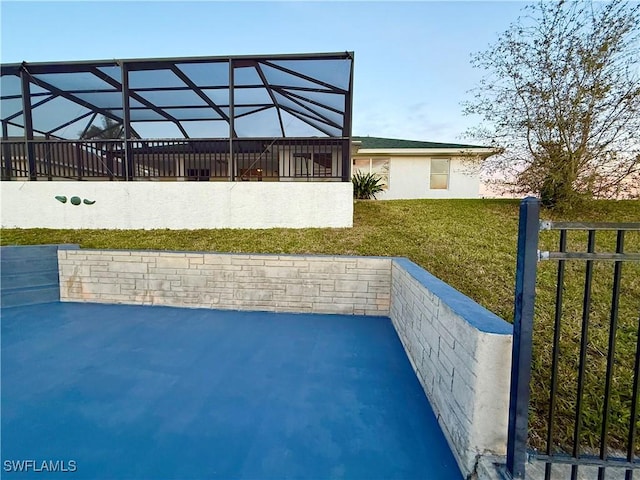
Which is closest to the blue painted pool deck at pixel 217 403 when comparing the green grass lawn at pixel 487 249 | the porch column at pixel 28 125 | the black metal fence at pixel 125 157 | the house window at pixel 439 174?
the green grass lawn at pixel 487 249

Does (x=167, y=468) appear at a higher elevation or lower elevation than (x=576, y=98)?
lower

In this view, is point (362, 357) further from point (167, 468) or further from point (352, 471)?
point (167, 468)

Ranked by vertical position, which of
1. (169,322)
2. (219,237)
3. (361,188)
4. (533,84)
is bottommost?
(169,322)

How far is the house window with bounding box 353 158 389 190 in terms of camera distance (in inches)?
477

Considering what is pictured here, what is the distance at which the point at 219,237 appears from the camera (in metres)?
5.63

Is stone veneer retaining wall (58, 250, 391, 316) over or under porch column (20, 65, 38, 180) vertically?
under

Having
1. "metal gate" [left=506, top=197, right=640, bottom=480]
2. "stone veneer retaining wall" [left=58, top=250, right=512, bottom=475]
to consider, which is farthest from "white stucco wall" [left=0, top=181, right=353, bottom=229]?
"metal gate" [left=506, top=197, right=640, bottom=480]

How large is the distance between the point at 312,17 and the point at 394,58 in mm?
2233

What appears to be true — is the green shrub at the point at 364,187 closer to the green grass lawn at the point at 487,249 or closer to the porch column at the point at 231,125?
the green grass lawn at the point at 487,249

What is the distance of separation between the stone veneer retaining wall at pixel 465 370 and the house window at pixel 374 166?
33.9ft

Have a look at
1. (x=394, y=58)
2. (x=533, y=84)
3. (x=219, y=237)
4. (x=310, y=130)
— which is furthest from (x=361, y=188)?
(x=219, y=237)

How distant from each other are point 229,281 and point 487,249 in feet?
13.5

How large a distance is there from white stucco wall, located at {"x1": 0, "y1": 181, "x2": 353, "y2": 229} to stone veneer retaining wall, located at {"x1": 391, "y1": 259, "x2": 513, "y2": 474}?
407 centimetres

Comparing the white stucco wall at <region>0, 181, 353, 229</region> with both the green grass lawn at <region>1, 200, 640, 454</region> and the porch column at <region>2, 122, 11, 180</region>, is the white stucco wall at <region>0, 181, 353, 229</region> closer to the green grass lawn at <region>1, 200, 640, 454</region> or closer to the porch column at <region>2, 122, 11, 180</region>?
the green grass lawn at <region>1, 200, 640, 454</region>
